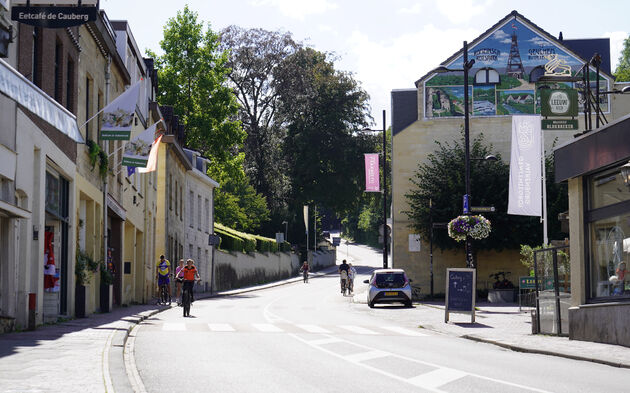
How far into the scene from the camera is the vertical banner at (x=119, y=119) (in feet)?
75.4

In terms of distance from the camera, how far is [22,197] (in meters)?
18.6

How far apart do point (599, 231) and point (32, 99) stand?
1142cm

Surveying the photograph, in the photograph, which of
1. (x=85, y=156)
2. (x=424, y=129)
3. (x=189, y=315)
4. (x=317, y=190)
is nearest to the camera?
(x=85, y=156)

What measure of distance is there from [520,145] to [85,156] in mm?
17682

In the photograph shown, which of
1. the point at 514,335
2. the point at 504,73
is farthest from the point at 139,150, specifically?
the point at 504,73

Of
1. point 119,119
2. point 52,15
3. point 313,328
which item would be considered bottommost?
point 313,328

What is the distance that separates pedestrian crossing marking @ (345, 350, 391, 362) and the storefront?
200 inches

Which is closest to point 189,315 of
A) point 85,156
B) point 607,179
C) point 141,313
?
point 141,313

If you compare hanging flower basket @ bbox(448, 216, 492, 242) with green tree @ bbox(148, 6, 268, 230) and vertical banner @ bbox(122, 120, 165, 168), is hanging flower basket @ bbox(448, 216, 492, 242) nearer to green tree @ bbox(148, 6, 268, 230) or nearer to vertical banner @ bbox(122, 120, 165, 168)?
vertical banner @ bbox(122, 120, 165, 168)

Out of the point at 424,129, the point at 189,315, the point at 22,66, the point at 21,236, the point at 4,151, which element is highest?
the point at 424,129

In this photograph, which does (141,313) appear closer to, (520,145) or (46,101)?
(46,101)

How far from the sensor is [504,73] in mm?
46281

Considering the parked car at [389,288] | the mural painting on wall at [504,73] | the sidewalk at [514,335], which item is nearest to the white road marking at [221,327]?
the sidewalk at [514,335]

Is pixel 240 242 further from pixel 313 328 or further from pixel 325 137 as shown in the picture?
pixel 313 328
